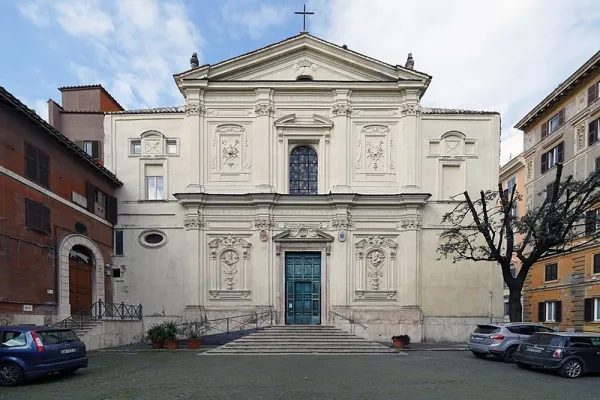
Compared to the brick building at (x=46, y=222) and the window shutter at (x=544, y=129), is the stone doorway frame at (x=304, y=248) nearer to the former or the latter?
the brick building at (x=46, y=222)

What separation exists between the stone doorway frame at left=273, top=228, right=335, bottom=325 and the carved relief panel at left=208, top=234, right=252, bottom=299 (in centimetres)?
165

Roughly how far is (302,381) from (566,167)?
2608 cm

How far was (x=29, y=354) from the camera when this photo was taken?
36.1ft

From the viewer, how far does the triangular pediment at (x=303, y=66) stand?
23.5 metres

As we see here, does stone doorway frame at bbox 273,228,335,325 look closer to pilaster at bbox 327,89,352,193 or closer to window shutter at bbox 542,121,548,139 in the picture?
pilaster at bbox 327,89,352,193

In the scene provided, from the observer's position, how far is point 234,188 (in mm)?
23328

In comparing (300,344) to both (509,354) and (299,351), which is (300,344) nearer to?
(299,351)

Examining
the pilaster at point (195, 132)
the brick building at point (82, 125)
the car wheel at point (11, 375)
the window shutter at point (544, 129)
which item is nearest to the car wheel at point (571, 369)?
the car wheel at point (11, 375)

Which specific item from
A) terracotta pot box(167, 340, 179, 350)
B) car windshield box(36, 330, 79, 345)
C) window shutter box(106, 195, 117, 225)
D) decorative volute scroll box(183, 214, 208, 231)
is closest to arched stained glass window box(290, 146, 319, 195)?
decorative volute scroll box(183, 214, 208, 231)

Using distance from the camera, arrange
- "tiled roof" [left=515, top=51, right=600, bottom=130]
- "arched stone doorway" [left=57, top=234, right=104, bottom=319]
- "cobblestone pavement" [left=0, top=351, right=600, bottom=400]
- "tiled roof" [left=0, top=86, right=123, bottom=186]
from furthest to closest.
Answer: "tiled roof" [left=515, top=51, right=600, bottom=130] < "arched stone doorway" [left=57, top=234, right=104, bottom=319] < "tiled roof" [left=0, top=86, right=123, bottom=186] < "cobblestone pavement" [left=0, top=351, right=600, bottom=400]

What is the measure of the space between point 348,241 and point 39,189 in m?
14.4

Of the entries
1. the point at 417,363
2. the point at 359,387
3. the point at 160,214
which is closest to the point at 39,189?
the point at 160,214

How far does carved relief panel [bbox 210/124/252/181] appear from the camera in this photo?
76.9ft

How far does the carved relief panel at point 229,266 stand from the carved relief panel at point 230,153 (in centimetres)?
334
